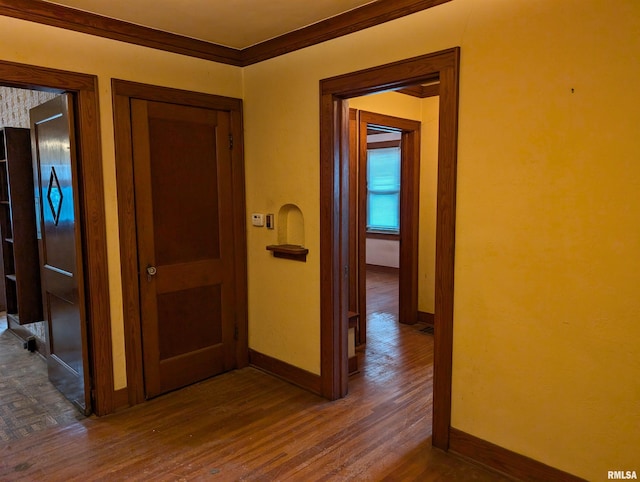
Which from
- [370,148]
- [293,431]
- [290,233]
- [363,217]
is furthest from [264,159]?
[370,148]

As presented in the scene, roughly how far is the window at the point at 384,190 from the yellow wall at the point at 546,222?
548 cm

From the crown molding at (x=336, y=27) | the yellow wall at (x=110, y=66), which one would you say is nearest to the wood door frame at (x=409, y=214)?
the crown molding at (x=336, y=27)

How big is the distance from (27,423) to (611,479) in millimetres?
3326

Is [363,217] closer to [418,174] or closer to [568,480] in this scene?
[418,174]

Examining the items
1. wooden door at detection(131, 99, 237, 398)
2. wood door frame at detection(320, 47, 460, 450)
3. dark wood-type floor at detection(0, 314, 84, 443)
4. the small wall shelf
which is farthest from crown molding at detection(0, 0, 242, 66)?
dark wood-type floor at detection(0, 314, 84, 443)

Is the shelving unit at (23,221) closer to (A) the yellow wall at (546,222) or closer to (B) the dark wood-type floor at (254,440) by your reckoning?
(B) the dark wood-type floor at (254,440)

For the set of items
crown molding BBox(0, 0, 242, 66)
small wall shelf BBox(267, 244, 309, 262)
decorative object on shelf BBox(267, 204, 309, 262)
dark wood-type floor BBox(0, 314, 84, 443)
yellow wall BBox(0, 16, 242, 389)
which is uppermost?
crown molding BBox(0, 0, 242, 66)

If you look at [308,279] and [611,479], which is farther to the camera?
[308,279]

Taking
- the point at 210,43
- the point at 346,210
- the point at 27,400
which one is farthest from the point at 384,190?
the point at 27,400

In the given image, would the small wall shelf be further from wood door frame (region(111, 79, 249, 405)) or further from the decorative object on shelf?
wood door frame (region(111, 79, 249, 405))

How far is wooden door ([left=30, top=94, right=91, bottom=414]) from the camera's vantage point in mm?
2840

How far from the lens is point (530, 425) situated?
2.18 metres

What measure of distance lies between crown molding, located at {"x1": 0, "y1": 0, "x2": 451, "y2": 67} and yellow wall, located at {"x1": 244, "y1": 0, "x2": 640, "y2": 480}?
97 millimetres

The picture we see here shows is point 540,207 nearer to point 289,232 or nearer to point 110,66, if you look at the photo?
point 289,232
